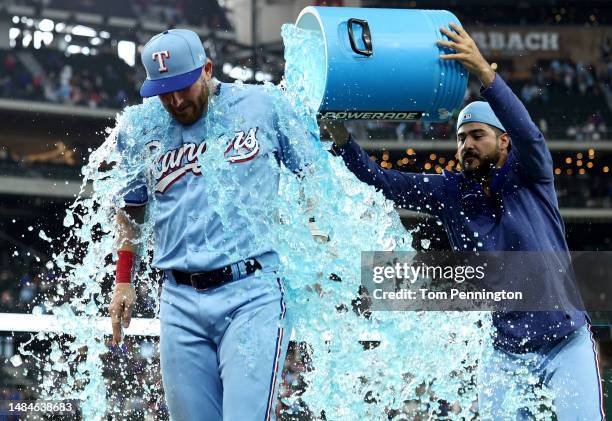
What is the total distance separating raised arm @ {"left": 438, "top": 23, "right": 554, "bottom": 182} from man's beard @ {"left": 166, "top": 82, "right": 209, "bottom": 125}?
1114mm

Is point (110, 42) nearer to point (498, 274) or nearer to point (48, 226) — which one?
point (48, 226)

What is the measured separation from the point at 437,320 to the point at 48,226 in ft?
73.6

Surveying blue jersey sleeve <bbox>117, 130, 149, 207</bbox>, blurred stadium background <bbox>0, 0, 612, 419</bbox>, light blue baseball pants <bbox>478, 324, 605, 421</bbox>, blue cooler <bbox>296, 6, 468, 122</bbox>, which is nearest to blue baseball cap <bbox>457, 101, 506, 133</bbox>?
blue cooler <bbox>296, 6, 468, 122</bbox>

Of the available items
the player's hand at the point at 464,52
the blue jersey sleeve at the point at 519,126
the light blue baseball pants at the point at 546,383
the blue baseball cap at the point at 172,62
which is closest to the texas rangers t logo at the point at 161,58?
the blue baseball cap at the point at 172,62

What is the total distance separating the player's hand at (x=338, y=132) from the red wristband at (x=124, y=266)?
3.84ft

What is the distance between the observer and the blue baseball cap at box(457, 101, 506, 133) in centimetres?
438

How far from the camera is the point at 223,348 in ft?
10.6

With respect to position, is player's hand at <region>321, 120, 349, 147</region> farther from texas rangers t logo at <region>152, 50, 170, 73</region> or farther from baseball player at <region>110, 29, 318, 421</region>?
texas rangers t logo at <region>152, 50, 170, 73</region>

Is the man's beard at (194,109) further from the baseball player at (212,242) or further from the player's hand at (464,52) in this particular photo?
the player's hand at (464,52)

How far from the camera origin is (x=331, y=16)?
388 centimetres

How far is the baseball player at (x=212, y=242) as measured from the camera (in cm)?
323

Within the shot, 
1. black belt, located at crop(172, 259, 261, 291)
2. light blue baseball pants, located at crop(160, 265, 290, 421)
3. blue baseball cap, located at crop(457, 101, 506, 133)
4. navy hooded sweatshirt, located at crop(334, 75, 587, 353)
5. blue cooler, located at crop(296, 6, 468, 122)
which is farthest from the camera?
blue baseball cap, located at crop(457, 101, 506, 133)

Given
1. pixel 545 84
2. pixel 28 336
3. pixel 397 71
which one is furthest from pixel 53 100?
pixel 397 71

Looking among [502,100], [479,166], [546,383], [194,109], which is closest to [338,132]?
[479,166]
